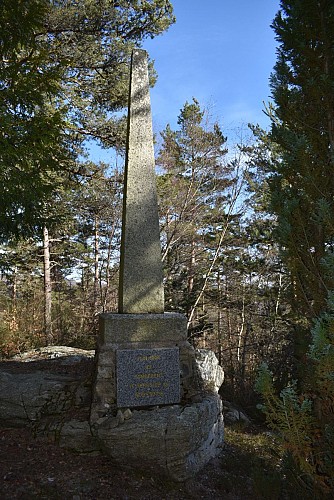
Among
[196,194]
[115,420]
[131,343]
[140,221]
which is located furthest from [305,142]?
[196,194]

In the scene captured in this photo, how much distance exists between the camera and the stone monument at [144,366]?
4.01 metres

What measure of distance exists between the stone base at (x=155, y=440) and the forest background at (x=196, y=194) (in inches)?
44.5

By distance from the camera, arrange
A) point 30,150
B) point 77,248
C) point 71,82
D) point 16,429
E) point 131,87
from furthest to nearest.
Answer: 1. point 77,248
2. point 71,82
3. point 30,150
4. point 131,87
5. point 16,429

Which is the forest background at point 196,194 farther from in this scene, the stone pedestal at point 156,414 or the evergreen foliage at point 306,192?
the stone pedestal at point 156,414

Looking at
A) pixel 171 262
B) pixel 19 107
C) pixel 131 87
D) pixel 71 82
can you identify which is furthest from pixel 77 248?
pixel 131 87

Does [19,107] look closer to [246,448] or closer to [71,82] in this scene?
[71,82]

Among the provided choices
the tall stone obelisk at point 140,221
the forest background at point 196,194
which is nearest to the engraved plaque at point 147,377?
the tall stone obelisk at point 140,221

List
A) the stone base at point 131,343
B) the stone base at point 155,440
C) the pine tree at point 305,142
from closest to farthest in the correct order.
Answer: the pine tree at point 305,142 → the stone base at point 155,440 → the stone base at point 131,343

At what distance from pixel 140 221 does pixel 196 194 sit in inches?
236

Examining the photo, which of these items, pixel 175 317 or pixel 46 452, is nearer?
pixel 46 452

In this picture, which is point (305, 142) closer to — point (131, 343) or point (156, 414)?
point (131, 343)

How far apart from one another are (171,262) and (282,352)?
4.11 meters

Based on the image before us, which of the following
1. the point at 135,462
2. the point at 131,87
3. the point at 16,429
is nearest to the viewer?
the point at 135,462

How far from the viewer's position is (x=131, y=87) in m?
5.39
